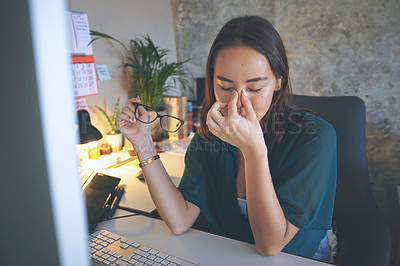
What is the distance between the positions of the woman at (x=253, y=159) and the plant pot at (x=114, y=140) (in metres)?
0.76

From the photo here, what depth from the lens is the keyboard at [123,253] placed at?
27.9 inches

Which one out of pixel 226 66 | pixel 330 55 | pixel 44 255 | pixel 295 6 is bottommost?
pixel 44 255

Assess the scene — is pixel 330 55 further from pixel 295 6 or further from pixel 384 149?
pixel 384 149

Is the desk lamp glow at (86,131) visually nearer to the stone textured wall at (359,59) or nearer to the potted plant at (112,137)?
the potted plant at (112,137)

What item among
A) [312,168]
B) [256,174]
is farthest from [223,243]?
[312,168]

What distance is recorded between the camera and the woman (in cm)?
78

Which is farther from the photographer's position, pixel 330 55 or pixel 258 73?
pixel 330 55

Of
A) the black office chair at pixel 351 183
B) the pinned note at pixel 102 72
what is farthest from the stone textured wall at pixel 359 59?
the pinned note at pixel 102 72

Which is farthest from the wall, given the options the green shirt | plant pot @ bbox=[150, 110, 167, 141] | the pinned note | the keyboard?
the keyboard

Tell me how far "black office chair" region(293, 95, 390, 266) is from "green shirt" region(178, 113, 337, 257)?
0.44 ft

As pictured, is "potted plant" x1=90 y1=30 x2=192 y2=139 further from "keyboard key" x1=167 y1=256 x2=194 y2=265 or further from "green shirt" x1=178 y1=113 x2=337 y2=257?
"keyboard key" x1=167 y1=256 x2=194 y2=265

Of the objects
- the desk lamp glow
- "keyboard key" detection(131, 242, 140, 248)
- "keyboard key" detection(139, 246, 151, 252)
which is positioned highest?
the desk lamp glow

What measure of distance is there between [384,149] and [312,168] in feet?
3.96

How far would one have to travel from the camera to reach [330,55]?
1.80 metres
